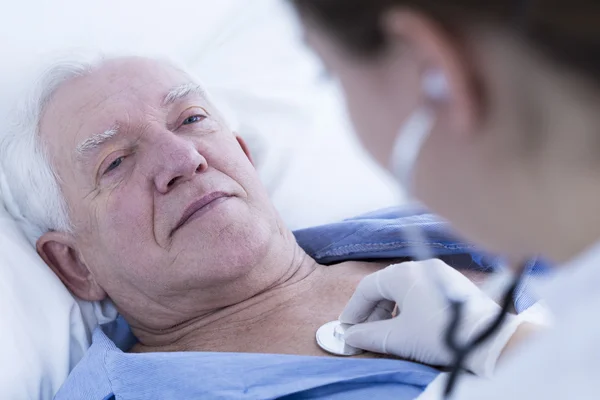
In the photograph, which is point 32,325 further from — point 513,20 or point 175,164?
point 513,20

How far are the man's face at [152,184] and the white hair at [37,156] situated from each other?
0.03 metres

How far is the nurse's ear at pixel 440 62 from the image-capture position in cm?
54

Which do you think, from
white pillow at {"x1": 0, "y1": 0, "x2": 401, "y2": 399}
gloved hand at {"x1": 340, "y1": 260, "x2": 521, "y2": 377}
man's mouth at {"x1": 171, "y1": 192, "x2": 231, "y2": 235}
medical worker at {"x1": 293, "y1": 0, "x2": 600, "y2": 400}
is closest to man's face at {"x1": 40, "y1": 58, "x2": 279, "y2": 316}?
man's mouth at {"x1": 171, "y1": 192, "x2": 231, "y2": 235}

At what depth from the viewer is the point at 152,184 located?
1.48 metres

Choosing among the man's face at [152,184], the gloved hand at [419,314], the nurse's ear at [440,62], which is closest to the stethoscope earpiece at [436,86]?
the nurse's ear at [440,62]

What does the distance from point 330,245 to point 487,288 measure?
0.42 metres

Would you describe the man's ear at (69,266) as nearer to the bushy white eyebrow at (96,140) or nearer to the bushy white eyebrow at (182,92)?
the bushy white eyebrow at (96,140)

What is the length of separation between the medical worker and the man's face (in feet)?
2.66

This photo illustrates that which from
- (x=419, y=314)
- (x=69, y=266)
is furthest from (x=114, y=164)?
(x=419, y=314)

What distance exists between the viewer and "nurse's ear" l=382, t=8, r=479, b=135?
1.79 feet

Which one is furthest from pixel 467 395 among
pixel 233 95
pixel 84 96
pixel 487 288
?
pixel 233 95

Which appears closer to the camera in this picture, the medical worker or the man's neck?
the medical worker

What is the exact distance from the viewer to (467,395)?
623mm

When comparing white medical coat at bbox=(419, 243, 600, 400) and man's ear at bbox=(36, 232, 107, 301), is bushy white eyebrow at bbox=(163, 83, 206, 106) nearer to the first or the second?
man's ear at bbox=(36, 232, 107, 301)
